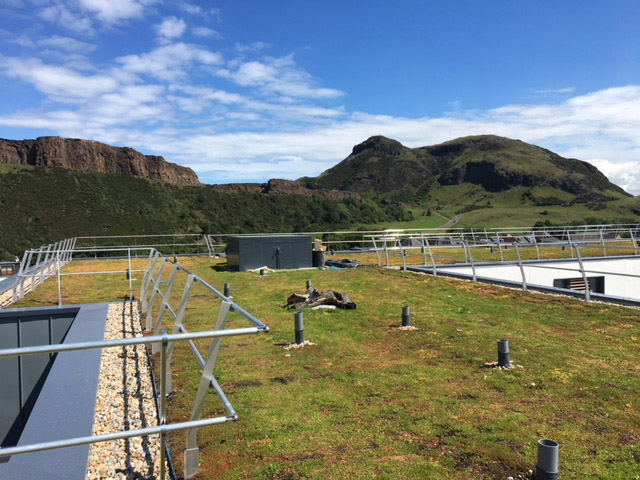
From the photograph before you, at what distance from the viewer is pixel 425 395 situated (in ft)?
18.5

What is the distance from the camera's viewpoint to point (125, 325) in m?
9.38

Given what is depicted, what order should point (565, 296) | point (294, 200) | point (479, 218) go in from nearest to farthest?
point (565, 296) → point (294, 200) → point (479, 218)

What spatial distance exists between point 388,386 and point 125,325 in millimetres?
5917

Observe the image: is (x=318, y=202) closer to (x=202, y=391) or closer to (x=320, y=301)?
(x=320, y=301)

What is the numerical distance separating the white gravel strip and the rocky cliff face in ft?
316

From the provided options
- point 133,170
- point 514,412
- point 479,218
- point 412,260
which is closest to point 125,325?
point 514,412

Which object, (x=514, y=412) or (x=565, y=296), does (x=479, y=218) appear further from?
(x=514, y=412)

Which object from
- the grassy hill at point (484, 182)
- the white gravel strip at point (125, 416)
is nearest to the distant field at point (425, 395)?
the white gravel strip at point (125, 416)

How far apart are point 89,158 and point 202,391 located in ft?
372

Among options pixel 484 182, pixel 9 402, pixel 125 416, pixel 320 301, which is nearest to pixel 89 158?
pixel 9 402

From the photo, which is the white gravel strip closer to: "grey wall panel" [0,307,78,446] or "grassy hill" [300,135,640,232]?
"grey wall panel" [0,307,78,446]

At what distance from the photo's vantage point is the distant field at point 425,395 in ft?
13.3

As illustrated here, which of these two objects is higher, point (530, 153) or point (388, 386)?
point (530, 153)

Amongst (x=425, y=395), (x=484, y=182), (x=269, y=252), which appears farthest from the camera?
(x=484, y=182)
